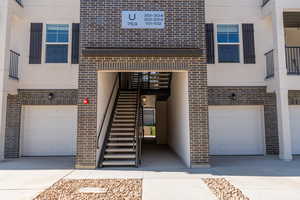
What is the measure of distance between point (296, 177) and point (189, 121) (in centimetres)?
328

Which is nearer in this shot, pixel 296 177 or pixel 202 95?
pixel 296 177

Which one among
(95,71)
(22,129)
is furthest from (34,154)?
(95,71)

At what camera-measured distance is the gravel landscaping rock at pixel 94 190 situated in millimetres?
4559

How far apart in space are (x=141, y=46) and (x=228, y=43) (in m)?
4.66

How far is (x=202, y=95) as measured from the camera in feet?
24.1

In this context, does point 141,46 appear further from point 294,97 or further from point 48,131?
point 294,97

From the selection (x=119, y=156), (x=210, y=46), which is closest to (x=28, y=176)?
(x=119, y=156)

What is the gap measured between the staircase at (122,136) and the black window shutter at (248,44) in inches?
216

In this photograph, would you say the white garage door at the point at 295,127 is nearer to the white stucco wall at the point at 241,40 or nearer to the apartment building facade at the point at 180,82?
the apartment building facade at the point at 180,82

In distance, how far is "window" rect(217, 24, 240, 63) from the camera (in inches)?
394

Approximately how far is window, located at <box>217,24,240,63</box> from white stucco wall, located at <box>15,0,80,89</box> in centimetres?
656

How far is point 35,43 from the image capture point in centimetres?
981

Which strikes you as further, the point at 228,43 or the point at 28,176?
the point at 228,43

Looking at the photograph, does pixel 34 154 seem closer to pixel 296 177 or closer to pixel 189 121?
pixel 189 121
